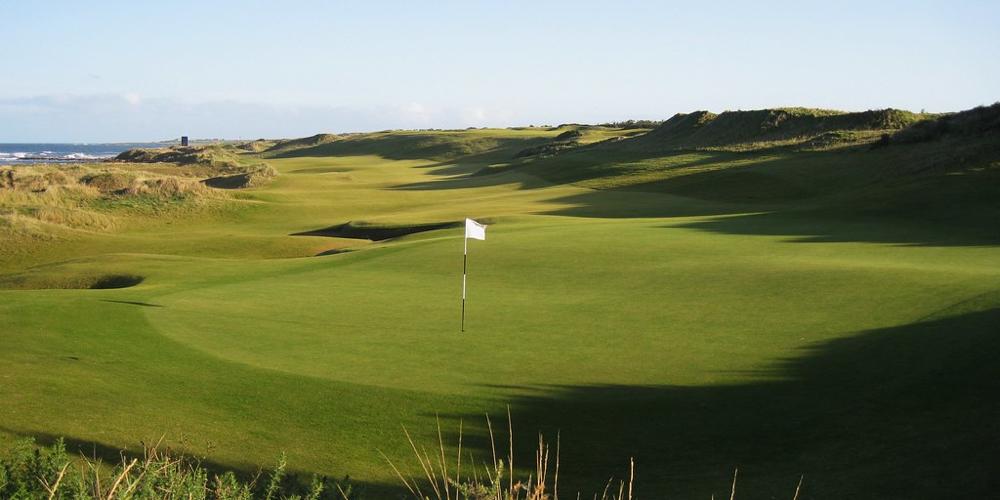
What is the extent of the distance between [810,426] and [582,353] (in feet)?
12.3

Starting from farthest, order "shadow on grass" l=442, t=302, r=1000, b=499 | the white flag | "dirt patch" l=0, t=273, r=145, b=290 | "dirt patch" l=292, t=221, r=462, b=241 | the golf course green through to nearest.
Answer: "dirt patch" l=292, t=221, r=462, b=241
"dirt patch" l=0, t=273, r=145, b=290
the white flag
the golf course green
"shadow on grass" l=442, t=302, r=1000, b=499

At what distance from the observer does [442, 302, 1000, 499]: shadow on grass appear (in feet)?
26.3

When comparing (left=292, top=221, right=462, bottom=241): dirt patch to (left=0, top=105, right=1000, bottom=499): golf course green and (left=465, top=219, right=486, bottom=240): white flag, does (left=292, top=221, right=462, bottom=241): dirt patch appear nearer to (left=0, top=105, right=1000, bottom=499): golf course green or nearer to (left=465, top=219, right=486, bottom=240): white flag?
(left=0, top=105, right=1000, bottom=499): golf course green

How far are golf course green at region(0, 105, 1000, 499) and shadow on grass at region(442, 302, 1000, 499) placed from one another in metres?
0.03

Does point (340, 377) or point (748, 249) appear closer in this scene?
point (340, 377)

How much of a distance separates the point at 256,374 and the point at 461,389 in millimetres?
2579

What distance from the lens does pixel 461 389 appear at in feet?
35.9

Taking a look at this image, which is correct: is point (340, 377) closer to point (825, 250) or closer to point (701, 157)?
point (825, 250)

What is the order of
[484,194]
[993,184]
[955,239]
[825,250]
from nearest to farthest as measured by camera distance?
[825,250], [955,239], [993,184], [484,194]

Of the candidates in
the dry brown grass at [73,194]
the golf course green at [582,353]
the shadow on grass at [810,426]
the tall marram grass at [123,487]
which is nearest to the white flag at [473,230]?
the golf course green at [582,353]

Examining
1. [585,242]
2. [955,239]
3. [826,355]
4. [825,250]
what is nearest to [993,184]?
[955,239]

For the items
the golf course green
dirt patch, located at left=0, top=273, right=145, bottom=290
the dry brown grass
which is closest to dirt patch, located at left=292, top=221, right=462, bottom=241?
the golf course green

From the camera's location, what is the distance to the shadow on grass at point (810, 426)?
8.01m

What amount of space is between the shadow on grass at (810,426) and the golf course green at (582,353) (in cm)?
3
